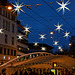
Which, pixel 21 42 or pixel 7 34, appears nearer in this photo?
pixel 7 34

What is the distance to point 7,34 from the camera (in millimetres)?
50875

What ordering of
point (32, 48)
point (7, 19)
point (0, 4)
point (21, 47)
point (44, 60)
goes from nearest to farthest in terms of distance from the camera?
1. point (44, 60)
2. point (0, 4)
3. point (7, 19)
4. point (21, 47)
5. point (32, 48)

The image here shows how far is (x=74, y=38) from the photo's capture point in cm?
14350

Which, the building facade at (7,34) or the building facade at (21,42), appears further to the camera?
the building facade at (21,42)

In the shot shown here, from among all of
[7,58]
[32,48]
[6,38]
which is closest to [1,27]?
[6,38]

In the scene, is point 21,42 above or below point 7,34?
above

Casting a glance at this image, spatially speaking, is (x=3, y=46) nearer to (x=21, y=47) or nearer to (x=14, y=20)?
(x=14, y=20)

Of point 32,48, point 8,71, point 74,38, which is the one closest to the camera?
point 8,71

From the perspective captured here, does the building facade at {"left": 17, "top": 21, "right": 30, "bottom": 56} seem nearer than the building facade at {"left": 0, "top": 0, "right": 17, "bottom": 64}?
No

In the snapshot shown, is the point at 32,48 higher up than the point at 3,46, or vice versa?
the point at 32,48

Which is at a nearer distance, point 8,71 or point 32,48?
point 8,71

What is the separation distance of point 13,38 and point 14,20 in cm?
426

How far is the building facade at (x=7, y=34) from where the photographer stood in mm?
48188

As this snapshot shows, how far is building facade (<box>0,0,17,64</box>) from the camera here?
158 ft
